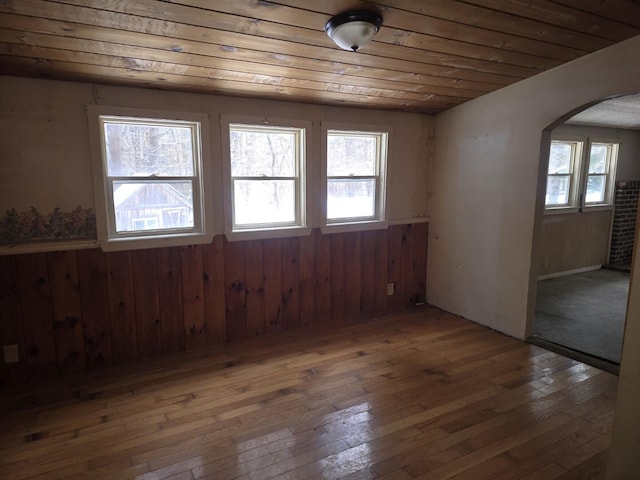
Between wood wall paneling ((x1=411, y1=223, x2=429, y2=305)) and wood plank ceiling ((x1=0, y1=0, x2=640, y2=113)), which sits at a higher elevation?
wood plank ceiling ((x1=0, y1=0, x2=640, y2=113))

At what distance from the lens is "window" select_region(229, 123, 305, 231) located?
11.2 feet

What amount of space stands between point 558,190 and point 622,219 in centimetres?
163

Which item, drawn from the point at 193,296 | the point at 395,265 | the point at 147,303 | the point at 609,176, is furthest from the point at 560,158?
the point at 147,303

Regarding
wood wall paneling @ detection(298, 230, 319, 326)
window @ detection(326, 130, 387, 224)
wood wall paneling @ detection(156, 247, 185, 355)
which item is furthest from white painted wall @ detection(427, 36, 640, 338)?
wood wall paneling @ detection(156, 247, 185, 355)

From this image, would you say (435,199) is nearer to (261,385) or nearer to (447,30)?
(447,30)

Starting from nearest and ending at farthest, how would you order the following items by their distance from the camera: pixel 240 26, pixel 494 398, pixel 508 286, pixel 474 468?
1. pixel 474 468
2. pixel 240 26
3. pixel 494 398
4. pixel 508 286

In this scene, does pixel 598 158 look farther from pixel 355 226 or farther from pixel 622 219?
pixel 355 226

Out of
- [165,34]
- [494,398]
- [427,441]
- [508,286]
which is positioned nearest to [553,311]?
[508,286]

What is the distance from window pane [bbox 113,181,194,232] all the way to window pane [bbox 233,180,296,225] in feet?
1.41

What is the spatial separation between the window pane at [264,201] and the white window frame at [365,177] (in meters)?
0.35

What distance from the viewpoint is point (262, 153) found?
3516mm

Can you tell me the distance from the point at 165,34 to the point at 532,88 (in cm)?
294

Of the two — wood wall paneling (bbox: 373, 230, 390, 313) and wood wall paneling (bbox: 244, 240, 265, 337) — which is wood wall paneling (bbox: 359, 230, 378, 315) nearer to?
wood wall paneling (bbox: 373, 230, 390, 313)

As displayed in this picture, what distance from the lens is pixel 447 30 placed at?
7.85 feet
